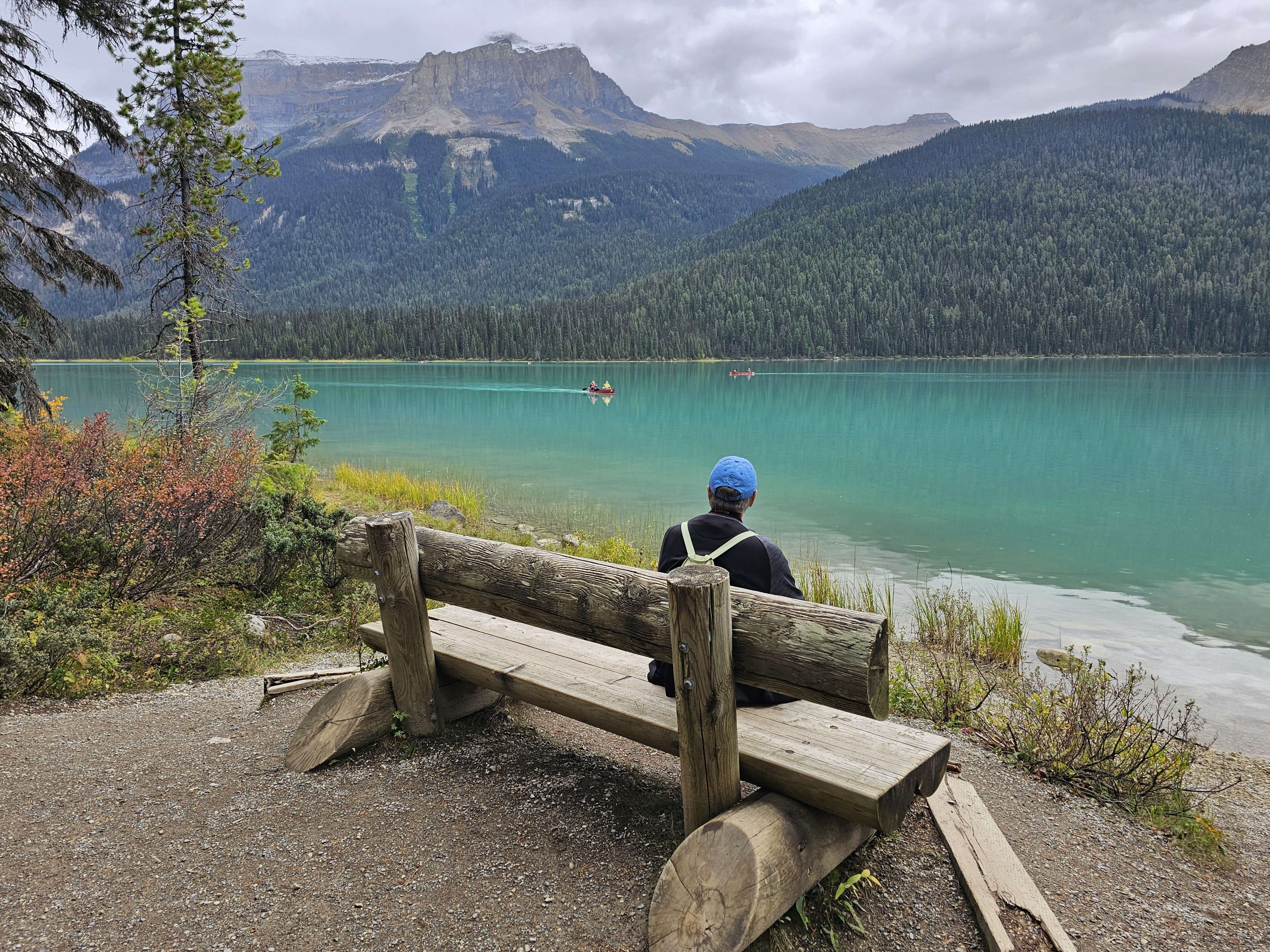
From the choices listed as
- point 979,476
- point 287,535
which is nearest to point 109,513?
point 287,535

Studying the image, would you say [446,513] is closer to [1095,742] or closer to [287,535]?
[287,535]

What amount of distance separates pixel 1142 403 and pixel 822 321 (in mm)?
95596

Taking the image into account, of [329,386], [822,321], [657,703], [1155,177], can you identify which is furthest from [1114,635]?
[1155,177]

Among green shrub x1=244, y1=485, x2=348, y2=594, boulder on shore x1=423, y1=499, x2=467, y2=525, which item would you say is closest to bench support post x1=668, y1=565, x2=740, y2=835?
green shrub x1=244, y1=485, x2=348, y2=594

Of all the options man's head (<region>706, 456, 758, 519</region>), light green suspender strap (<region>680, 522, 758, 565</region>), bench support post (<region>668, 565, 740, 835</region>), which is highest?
man's head (<region>706, 456, 758, 519</region>)

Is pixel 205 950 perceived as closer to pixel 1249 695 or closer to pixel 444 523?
pixel 1249 695

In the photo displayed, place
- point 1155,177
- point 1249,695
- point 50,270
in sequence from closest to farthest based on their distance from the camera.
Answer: point 1249,695 → point 50,270 → point 1155,177

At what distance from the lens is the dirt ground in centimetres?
315

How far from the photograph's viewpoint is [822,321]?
449 feet

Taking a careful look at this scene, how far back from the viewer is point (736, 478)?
12.4 feet

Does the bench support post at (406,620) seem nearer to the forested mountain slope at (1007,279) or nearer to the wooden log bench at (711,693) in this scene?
the wooden log bench at (711,693)

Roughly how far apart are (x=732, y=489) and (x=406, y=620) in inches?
79.3

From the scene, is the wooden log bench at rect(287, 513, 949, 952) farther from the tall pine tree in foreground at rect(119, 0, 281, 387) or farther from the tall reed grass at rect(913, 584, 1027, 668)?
the tall pine tree in foreground at rect(119, 0, 281, 387)

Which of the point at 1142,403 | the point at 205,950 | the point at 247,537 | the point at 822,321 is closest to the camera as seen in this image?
the point at 205,950
